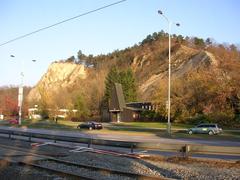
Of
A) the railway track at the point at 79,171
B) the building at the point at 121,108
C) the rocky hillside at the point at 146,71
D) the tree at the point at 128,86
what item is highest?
the rocky hillside at the point at 146,71

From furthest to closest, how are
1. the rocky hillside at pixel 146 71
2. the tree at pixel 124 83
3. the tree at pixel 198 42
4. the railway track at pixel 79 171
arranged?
the tree at pixel 198 42, the rocky hillside at pixel 146 71, the tree at pixel 124 83, the railway track at pixel 79 171

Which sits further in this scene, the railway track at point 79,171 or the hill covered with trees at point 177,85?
the hill covered with trees at point 177,85

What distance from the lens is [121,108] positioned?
99.3 metres

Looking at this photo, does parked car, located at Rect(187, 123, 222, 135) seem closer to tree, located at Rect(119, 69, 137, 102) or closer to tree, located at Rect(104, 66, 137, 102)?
tree, located at Rect(119, 69, 137, 102)

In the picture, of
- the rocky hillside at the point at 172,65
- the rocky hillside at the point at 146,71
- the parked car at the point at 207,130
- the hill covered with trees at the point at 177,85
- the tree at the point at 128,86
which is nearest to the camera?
the parked car at the point at 207,130

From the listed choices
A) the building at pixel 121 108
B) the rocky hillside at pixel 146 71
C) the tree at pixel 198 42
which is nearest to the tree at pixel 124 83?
the rocky hillside at pixel 146 71

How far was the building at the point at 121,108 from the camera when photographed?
97188mm

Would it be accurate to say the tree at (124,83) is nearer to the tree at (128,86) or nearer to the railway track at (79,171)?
the tree at (128,86)

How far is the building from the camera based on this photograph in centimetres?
9719

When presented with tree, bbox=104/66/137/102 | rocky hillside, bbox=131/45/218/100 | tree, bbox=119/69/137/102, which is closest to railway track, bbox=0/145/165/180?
rocky hillside, bbox=131/45/218/100

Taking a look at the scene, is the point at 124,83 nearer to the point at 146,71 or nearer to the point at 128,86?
the point at 128,86

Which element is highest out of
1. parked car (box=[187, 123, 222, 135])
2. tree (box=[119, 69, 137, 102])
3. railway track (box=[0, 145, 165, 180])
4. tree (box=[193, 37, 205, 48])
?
tree (box=[193, 37, 205, 48])

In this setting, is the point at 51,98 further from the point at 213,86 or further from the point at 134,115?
the point at 213,86

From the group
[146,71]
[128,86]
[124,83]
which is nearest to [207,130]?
[124,83]
